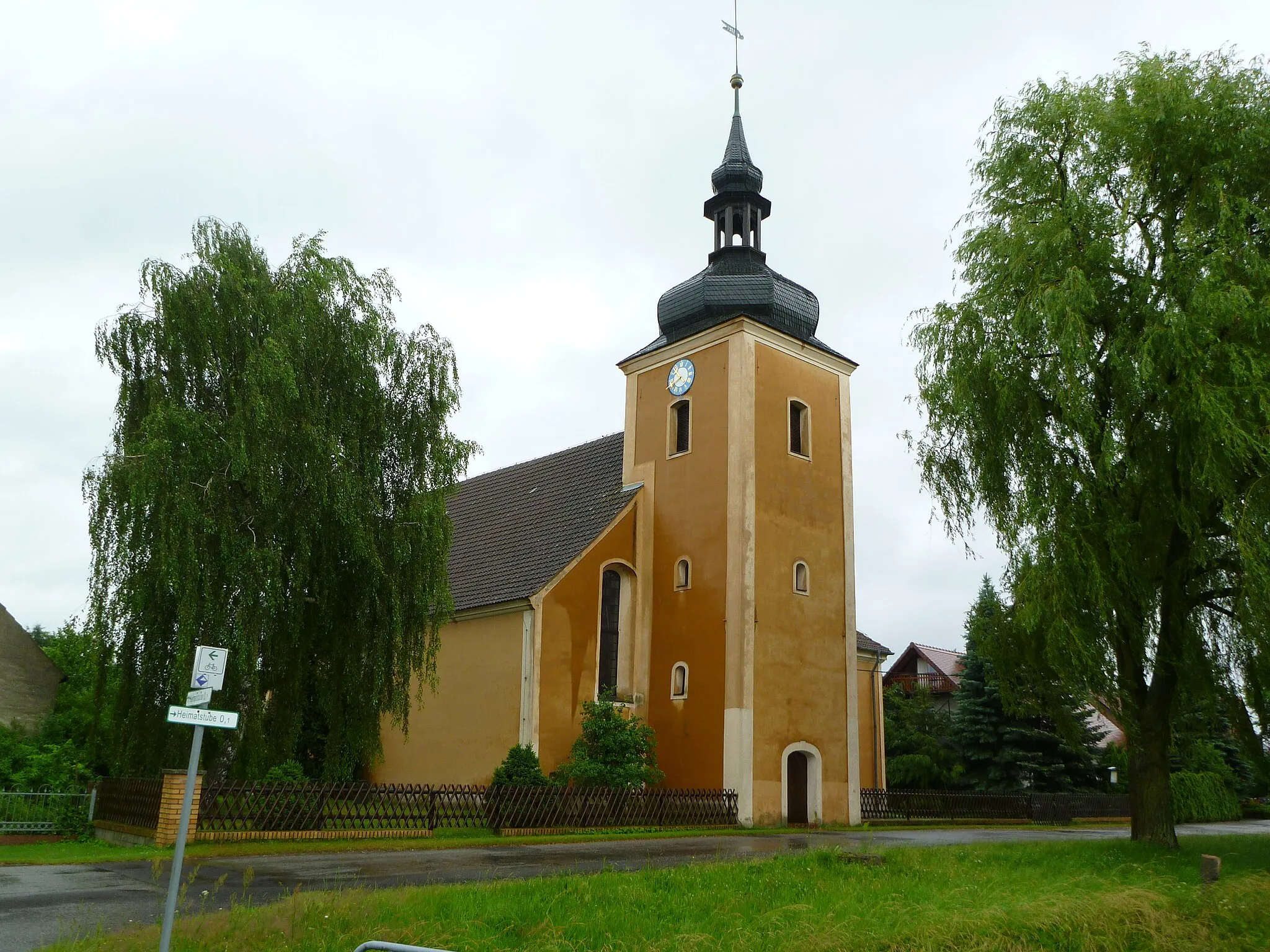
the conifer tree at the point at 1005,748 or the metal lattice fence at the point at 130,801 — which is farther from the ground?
the conifer tree at the point at 1005,748

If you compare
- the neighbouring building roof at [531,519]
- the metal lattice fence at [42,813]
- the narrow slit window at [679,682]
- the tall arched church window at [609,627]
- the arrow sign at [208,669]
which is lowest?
the metal lattice fence at [42,813]

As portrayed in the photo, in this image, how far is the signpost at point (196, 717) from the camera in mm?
6492

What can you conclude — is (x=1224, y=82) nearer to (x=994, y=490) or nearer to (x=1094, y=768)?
(x=994, y=490)

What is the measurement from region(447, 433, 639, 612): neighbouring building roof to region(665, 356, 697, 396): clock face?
9.15 ft

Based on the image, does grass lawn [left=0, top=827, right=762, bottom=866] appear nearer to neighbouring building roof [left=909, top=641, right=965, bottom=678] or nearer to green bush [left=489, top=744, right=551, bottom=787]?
green bush [left=489, top=744, right=551, bottom=787]

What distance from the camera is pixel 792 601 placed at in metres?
25.2

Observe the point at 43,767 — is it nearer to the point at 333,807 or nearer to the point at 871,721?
the point at 333,807

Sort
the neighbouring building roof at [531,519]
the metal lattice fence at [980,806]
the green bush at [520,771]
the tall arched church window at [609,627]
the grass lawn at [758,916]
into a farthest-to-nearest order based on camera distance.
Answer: the metal lattice fence at [980,806]
the neighbouring building roof at [531,519]
the tall arched church window at [609,627]
the green bush at [520,771]
the grass lawn at [758,916]

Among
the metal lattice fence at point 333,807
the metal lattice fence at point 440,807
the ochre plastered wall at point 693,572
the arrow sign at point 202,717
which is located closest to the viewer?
the arrow sign at point 202,717

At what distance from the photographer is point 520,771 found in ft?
69.5

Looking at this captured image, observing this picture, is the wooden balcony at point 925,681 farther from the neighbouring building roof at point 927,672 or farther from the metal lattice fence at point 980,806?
the metal lattice fence at point 980,806

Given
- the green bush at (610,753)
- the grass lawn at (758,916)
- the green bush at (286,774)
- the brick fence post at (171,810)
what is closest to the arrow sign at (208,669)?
the grass lawn at (758,916)

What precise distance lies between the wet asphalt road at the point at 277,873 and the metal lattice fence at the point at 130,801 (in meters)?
2.23

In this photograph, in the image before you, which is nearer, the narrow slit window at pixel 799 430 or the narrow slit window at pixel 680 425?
the narrow slit window at pixel 799 430
